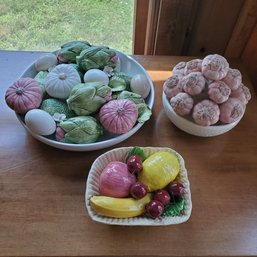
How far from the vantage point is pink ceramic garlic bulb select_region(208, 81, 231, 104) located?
524 millimetres

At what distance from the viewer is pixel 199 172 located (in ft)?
1.83

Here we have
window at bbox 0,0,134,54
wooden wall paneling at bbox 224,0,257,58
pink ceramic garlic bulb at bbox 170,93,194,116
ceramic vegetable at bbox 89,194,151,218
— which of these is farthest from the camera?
window at bbox 0,0,134,54

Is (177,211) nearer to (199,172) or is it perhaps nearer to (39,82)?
(199,172)

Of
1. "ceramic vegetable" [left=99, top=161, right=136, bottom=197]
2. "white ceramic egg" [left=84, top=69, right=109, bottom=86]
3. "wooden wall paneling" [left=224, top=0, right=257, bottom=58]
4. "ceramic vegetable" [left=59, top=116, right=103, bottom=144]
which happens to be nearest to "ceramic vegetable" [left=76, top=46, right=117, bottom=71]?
"white ceramic egg" [left=84, top=69, right=109, bottom=86]

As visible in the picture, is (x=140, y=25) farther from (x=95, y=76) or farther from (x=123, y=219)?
(x=123, y=219)

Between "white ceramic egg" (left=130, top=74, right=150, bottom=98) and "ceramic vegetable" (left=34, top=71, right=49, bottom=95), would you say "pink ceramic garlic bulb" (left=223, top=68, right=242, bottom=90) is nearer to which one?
"white ceramic egg" (left=130, top=74, right=150, bottom=98)

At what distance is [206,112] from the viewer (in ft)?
1.74

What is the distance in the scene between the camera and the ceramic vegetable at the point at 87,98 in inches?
20.8

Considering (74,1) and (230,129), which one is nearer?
(230,129)

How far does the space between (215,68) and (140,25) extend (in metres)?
0.43

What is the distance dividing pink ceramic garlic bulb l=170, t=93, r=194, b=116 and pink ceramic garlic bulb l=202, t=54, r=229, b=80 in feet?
0.17

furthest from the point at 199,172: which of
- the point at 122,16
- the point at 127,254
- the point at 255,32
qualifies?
the point at 122,16

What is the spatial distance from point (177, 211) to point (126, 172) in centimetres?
10

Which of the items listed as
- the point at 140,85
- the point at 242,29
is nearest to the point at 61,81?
the point at 140,85
